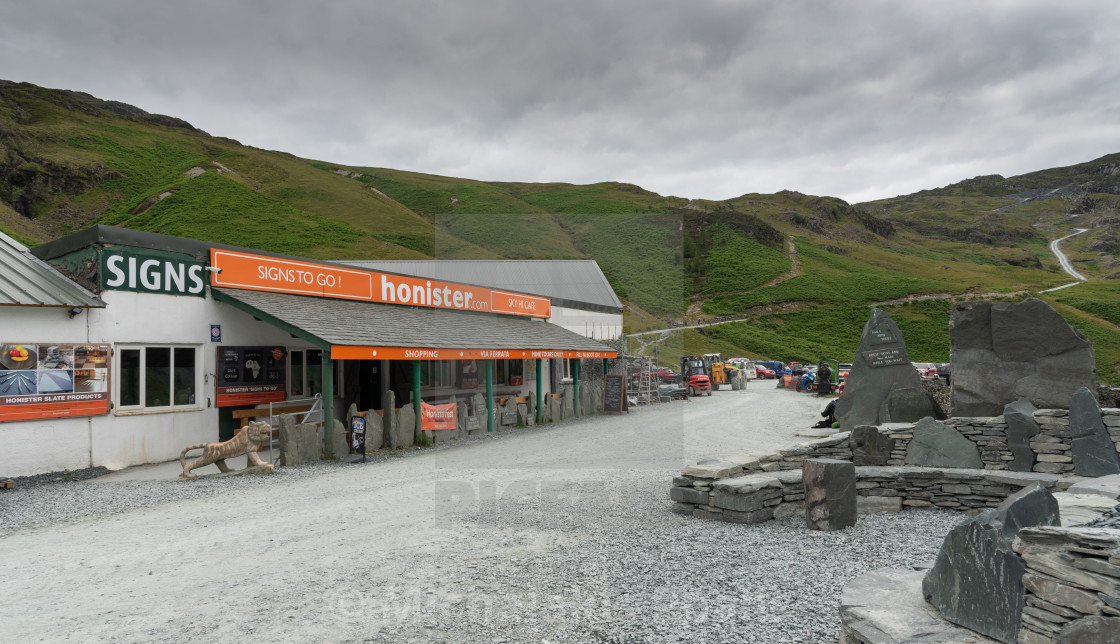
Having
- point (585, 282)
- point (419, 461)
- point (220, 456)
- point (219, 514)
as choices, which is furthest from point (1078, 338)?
point (585, 282)

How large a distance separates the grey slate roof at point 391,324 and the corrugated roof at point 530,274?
17614 millimetres

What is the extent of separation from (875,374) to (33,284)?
16511 millimetres

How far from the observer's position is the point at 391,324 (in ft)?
55.1

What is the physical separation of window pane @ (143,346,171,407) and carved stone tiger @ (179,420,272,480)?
1929mm

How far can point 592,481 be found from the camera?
34.6 ft

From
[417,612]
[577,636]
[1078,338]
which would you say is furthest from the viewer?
[1078,338]

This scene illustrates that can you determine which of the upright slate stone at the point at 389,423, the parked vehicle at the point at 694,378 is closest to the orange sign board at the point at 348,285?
the upright slate stone at the point at 389,423

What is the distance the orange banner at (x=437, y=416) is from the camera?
15.7m

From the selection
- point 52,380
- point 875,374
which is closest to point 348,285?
point 52,380

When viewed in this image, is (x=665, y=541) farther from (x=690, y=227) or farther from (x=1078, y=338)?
(x=690, y=227)

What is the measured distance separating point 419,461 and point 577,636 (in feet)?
30.7

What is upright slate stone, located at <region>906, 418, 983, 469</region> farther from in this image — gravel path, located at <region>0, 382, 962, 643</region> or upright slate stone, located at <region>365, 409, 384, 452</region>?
upright slate stone, located at <region>365, 409, 384, 452</region>

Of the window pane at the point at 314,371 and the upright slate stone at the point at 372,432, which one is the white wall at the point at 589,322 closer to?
the window pane at the point at 314,371

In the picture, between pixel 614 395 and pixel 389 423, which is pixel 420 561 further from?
pixel 614 395
